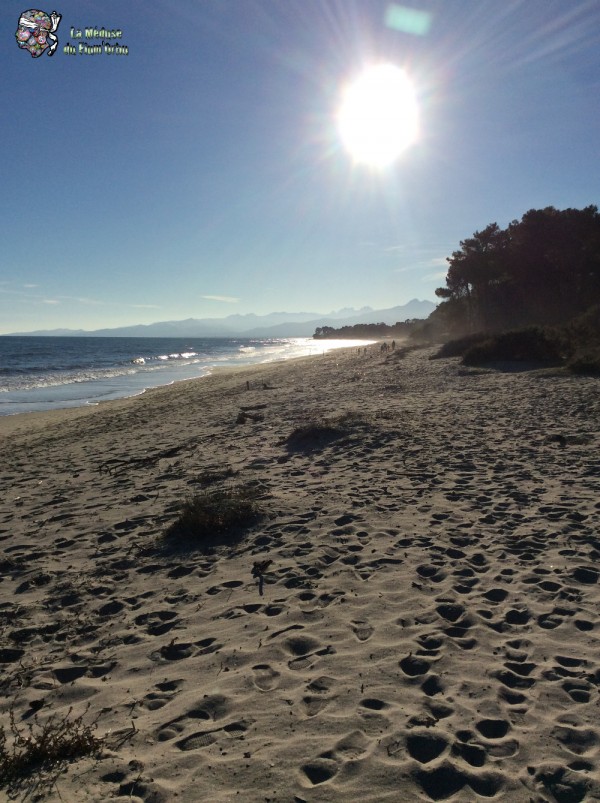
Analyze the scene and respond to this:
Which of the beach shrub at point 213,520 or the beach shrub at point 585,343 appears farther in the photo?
the beach shrub at point 585,343

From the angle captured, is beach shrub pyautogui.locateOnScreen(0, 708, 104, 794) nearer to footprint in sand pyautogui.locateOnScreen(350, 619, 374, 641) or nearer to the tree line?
footprint in sand pyautogui.locateOnScreen(350, 619, 374, 641)

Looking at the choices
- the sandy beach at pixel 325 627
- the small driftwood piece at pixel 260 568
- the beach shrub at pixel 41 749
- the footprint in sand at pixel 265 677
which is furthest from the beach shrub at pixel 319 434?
the beach shrub at pixel 41 749

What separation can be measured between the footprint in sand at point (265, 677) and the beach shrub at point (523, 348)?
2135 cm

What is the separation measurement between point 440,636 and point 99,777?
2.65m

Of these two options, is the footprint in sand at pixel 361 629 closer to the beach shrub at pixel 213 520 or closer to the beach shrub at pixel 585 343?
the beach shrub at pixel 213 520

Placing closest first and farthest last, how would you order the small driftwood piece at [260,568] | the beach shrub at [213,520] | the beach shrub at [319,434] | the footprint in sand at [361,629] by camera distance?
the footprint in sand at [361,629] < the small driftwood piece at [260,568] < the beach shrub at [213,520] < the beach shrub at [319,434]

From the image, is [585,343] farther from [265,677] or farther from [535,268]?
[265,677]

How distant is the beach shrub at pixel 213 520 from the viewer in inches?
258

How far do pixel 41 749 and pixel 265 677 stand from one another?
1.52 metres

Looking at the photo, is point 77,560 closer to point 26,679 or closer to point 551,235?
point 26,679

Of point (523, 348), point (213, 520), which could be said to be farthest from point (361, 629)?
point (523, 348)

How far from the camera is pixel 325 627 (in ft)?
14.6

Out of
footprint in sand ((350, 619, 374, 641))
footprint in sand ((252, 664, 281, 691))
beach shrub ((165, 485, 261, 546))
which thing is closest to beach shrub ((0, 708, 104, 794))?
footprint in sand ((252, 664, 281, 691))

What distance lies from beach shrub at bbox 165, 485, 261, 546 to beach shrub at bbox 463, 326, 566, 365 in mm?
19077
